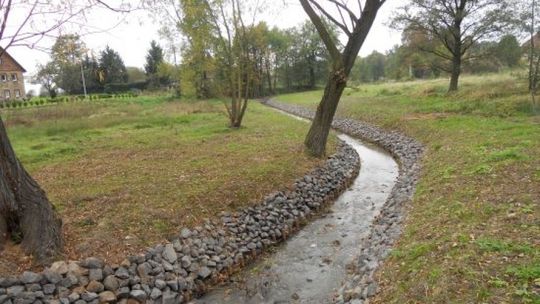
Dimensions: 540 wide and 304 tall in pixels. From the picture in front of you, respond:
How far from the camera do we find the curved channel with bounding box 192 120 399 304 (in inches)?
259

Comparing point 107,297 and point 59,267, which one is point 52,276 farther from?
point 107,297

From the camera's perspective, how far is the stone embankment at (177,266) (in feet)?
18.7

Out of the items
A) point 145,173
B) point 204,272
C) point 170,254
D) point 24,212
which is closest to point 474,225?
point 204,272

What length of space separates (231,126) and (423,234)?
15483mm

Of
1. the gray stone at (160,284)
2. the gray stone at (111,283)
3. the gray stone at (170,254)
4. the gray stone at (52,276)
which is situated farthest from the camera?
the gray stone at (170,254)

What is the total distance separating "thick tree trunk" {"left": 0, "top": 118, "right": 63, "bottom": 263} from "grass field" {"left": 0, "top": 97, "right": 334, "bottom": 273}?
30 cm

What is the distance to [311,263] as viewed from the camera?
761 centimetres

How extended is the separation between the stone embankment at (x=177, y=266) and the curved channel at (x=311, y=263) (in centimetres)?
31

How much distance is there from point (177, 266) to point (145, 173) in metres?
4.85

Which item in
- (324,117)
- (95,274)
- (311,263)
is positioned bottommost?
(311,263)

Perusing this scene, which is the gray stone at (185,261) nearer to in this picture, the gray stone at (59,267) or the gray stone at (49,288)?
the gray stone at (59,267)

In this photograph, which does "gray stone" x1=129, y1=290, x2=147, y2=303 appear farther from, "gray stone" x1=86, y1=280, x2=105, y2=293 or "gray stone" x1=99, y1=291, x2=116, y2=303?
"gray stone" x1=86, y1=280, x2=105, y2=293

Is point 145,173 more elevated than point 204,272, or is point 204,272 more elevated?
point 145,173

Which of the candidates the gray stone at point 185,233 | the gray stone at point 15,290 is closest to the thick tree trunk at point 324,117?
the gray stone at point 185,233
